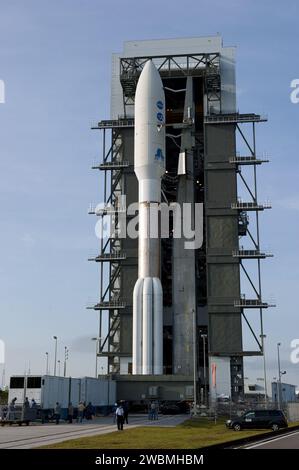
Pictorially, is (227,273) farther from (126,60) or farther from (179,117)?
(126,60)

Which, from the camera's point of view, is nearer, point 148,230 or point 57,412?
point 57,412

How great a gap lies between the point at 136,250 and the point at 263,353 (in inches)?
760

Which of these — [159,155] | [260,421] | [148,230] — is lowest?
[260,421]

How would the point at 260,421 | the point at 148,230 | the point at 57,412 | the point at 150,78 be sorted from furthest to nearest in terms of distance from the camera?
the point at 150,78 < the point at 148,230 < the point at 57,412 < the point at 260,421

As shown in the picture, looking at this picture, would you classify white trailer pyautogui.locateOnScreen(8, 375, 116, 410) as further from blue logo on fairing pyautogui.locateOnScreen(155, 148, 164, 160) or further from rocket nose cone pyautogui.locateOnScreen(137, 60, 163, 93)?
rocket nose cone pyautogui.locateOnScreen(137, 60, 163, 93)

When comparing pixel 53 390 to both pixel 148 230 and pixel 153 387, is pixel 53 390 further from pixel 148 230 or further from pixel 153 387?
pixel 148 230

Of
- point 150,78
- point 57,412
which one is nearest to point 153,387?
point 57,412

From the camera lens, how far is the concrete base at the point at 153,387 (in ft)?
224

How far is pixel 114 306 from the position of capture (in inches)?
2960

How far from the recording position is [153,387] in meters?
67.9

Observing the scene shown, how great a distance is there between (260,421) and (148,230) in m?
32.1

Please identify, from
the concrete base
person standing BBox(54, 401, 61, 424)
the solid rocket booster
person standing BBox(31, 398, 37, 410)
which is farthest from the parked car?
the concrete base

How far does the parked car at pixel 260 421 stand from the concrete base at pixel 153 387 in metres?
28.5

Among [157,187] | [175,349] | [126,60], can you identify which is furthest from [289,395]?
[126,60]
